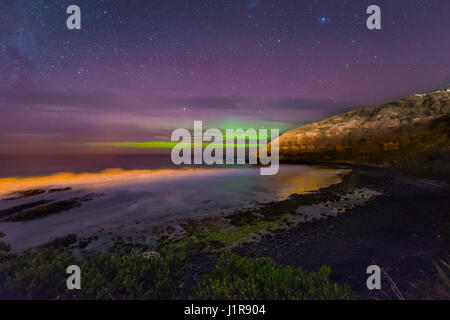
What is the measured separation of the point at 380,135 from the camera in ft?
295

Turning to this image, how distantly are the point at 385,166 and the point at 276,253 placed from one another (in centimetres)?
6629

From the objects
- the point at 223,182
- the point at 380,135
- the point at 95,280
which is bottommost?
the point at 223,182

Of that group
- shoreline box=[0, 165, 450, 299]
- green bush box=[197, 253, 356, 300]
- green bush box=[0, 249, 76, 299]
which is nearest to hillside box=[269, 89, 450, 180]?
shoreline box=[0, 165, 450, 299]

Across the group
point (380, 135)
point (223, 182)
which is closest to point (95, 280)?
point (223, 182)

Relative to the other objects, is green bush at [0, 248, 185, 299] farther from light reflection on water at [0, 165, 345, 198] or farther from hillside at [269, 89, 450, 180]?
hillside at [269, 89, 450, 180]

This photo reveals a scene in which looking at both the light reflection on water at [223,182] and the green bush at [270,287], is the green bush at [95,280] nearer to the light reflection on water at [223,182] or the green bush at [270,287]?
the green bush at [270,287]

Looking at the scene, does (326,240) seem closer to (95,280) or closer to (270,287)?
(270,287)

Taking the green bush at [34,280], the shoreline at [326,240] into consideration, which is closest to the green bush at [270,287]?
the shoreline at [326,240]

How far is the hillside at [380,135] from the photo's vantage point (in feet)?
217

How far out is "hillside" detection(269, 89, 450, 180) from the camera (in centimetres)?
6625

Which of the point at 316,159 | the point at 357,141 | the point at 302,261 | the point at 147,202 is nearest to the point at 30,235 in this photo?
the point at 147,202

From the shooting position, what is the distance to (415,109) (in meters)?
93.3
